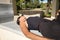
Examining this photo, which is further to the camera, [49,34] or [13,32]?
[13,32]

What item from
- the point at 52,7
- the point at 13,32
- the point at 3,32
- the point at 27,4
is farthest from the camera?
the point at 52,7

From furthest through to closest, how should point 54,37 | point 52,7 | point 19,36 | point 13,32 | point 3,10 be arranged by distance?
point 52,7 → point 3,10 → point 13,32 → point 19,36 → point 54,37

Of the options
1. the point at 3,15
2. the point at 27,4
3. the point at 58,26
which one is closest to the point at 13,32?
the point at 58,26

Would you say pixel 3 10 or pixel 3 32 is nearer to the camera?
pixel 3 32

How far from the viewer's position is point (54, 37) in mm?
1342

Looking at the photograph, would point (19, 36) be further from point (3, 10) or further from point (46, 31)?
point (3, 10)

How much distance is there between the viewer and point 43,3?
4.73 metres

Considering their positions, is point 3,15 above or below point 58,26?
below

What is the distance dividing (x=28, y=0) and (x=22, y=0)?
0.20 meters

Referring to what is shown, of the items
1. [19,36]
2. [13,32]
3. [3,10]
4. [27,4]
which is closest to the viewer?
[19,36]

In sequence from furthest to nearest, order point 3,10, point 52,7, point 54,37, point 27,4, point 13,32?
point 52,7, point 27,4, point 3,10, point 13,32, point 54,37

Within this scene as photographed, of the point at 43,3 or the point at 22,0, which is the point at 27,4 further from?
the point at 43,3

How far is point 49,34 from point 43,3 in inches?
135

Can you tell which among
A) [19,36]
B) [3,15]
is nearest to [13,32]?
[19,36]
